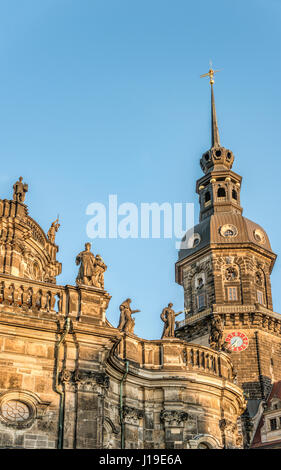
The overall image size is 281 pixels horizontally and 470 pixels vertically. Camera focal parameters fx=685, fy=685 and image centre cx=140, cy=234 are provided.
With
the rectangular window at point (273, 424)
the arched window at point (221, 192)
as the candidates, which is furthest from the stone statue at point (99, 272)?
the arched window at point (221, 192)

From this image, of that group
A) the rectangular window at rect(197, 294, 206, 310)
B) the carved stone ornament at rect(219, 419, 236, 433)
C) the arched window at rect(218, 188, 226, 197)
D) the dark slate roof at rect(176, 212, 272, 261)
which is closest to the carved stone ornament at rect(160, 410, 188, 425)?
the carved stone ornament at rect(219, 419, 236, 433)

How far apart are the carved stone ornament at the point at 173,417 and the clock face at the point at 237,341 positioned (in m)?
31.0

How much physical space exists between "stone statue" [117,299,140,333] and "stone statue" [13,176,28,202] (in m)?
7.81

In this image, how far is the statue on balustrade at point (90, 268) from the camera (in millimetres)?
25062

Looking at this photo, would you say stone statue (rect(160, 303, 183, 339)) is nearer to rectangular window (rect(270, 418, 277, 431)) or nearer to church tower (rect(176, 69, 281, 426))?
church tower (rect(176, 69, 281, 426))

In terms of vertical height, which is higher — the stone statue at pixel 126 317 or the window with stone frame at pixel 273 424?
the window with stone frame at pixel 273 424

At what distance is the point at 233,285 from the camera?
62188 mm

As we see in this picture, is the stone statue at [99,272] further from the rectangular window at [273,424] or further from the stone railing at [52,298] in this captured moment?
the rectangular window at [273,424]

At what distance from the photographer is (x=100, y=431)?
74.1ft

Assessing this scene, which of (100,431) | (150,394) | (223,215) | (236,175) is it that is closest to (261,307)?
(223,215)

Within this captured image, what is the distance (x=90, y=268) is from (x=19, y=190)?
30.8ft

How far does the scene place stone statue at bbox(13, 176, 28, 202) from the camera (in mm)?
32969

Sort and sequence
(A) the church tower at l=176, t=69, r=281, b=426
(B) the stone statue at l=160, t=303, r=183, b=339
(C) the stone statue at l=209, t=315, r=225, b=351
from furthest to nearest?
(A) the church tower at l=176, t=69, r=281, b=426 < (C) the stone statue at l=209, t=315, r=225, b=351 < (B) the stone statue at l=160, t=303, r=183, b=339
